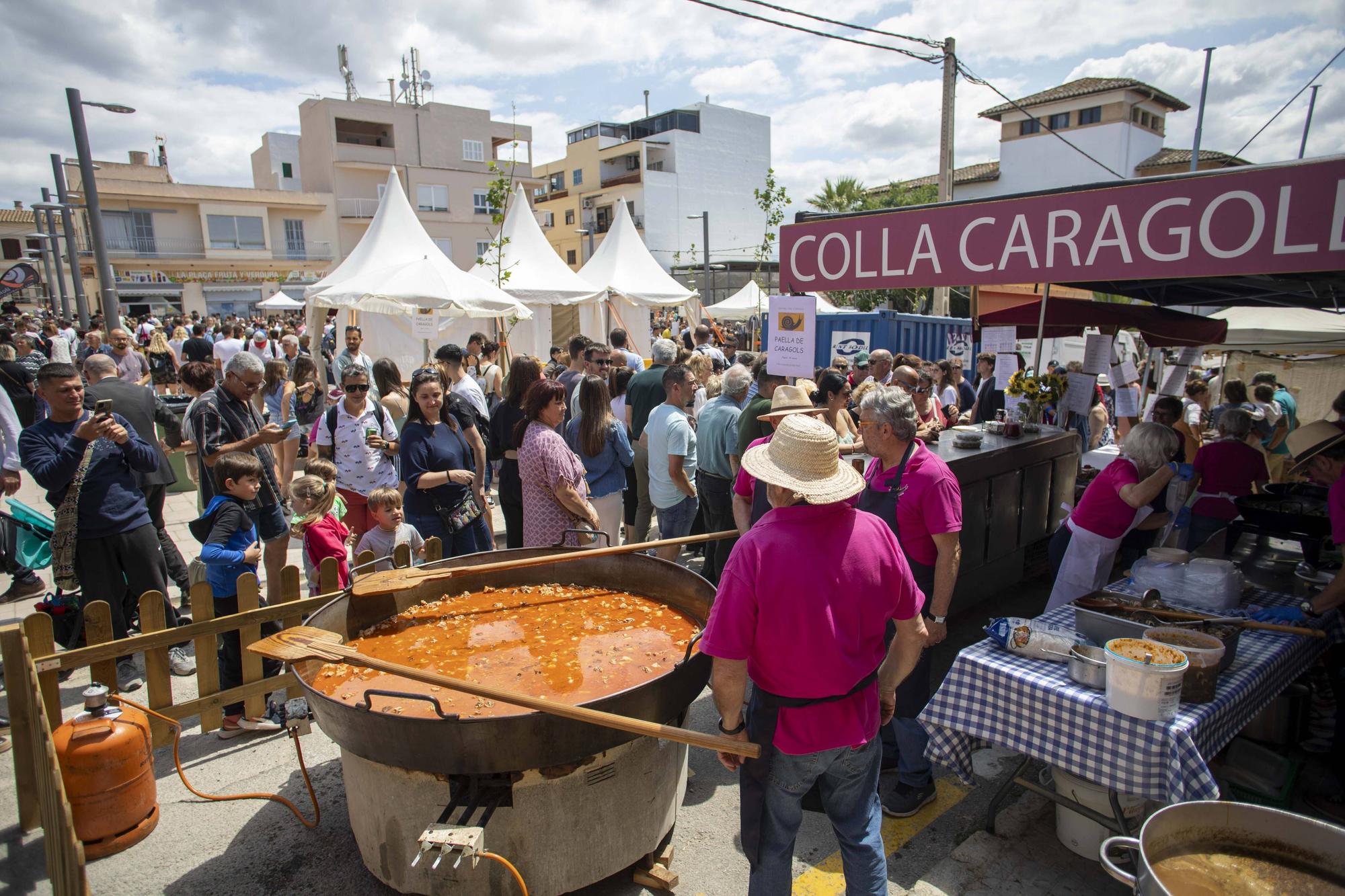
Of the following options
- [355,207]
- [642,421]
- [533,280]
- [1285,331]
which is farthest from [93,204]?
[355,207]

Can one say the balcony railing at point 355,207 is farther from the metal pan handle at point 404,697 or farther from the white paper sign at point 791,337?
the metal pan handle at point 404,697

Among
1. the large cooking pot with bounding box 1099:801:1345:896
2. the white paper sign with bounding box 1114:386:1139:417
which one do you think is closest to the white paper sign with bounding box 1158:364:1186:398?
the white paper sign with bounding box 1114:386:1139:417

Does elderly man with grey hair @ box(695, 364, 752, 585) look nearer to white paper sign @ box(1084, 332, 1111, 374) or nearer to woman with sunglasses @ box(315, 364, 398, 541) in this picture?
woman with sunglasses @ box(315, 364, 398, 541)

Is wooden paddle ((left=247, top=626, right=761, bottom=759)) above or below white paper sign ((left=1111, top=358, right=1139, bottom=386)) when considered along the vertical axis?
below

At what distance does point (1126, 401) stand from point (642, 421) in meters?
6.03

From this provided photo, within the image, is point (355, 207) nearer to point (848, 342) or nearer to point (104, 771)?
point (848, 342)

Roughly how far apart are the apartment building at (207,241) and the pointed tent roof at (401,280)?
3622cm

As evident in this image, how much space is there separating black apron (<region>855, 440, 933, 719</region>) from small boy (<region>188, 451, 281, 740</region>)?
3.60 metres

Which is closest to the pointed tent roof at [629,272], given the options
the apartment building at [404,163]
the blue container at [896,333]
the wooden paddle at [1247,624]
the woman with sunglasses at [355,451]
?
the blue container at [896,333]

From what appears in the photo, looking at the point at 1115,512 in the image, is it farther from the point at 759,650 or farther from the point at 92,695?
the point at 92,695

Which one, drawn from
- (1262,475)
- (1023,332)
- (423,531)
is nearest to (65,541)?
(423,531)

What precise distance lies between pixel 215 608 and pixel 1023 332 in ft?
29.2

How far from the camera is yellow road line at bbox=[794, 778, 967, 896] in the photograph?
3223 mm

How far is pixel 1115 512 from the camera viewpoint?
4.56m
